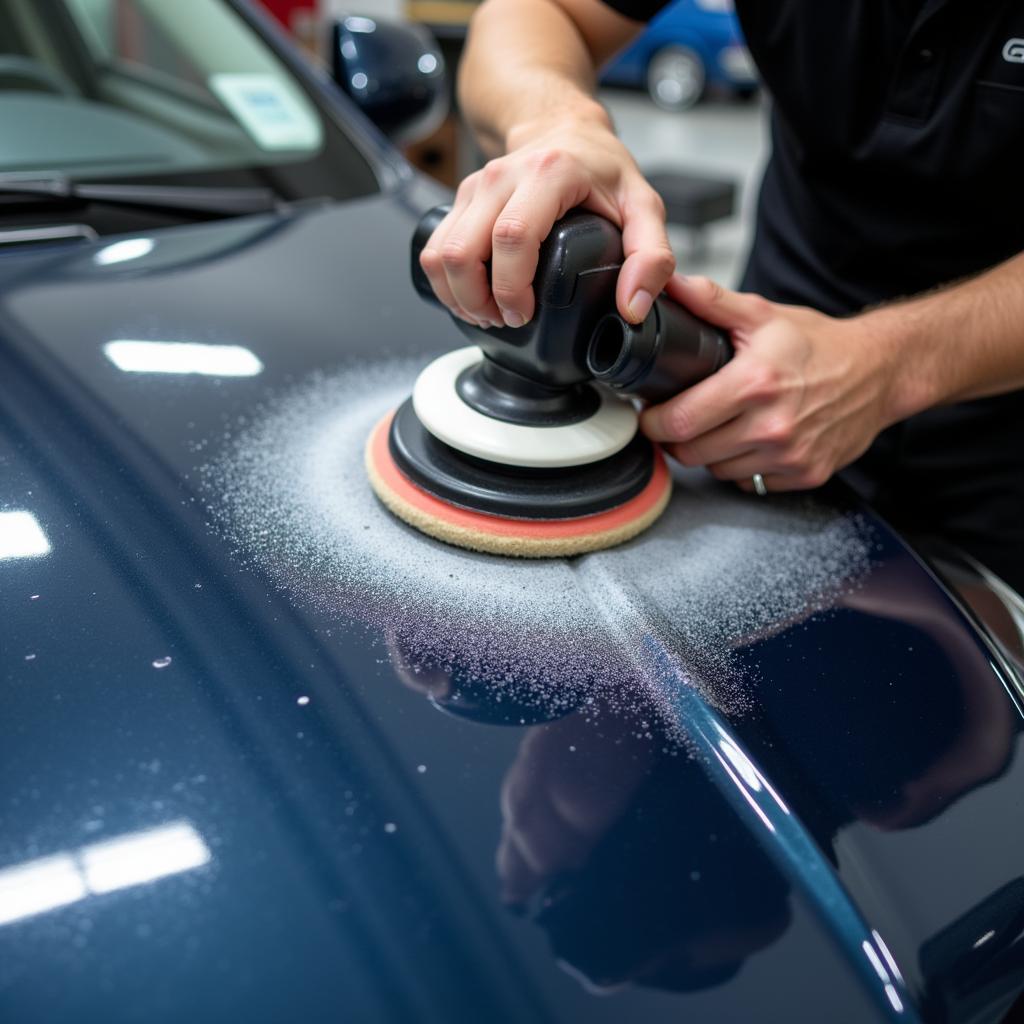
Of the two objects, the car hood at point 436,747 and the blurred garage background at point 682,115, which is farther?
the blurred garage background at point 682,115

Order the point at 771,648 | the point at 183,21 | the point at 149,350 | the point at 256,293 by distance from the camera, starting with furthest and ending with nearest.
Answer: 1. the point at 183,21
2. the point at 256,293
3. the point at 149,350
4. the point at 771,648

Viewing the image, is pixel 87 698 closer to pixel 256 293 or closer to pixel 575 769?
pixel 575 769

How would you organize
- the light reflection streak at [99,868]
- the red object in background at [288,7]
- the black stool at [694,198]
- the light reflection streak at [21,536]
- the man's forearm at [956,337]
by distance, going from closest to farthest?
the light reflection streak at [99,868]
the light reflection streak at [21,536]
the man's forearm at [956,337]
the black stool at [694,198]
the red object in background at [288,7]

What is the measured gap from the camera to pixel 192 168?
1234 millimetres

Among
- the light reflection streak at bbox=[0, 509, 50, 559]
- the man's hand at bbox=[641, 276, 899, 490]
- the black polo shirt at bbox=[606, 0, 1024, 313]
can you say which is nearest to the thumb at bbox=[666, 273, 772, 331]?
the man's hand at bbox=[641, 276, 899, 490]

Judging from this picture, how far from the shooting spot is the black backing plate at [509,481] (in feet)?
2.61

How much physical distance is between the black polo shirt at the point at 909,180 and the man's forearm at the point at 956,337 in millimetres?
145

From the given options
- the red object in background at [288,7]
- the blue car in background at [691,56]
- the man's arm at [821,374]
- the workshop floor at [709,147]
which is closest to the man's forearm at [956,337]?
the man's arm at [821,374]

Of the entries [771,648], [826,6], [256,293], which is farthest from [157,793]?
[826,6]

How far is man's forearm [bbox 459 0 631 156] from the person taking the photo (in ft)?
3.76

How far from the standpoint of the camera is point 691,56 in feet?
25.8

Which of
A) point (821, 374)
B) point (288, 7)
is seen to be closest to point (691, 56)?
point (288, 7)

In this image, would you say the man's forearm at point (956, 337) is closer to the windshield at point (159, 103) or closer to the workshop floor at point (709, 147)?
the windshield at point (159, 103)

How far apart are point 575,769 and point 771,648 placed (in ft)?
0.67
